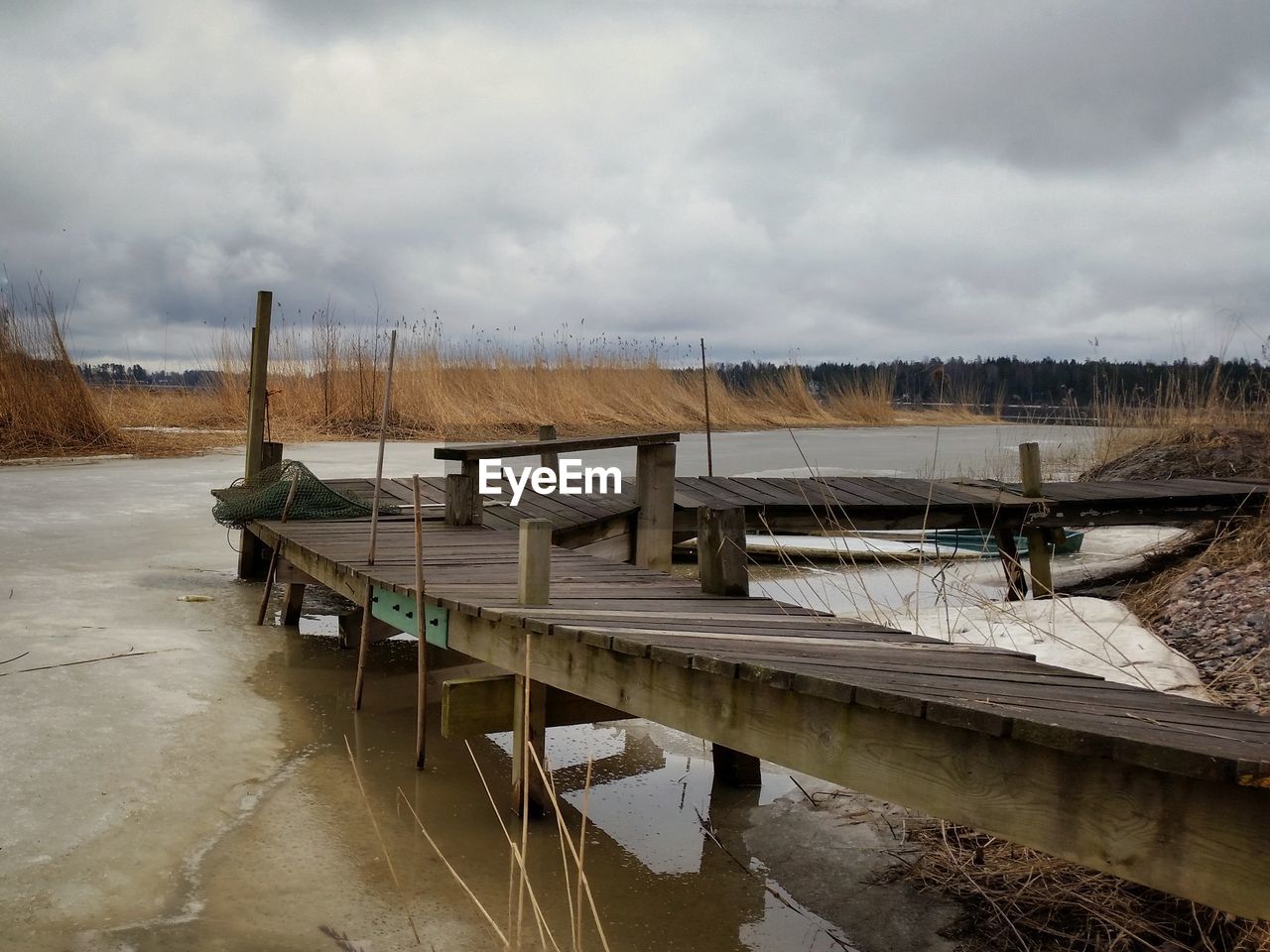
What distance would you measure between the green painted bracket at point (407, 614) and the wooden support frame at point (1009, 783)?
1.09 m

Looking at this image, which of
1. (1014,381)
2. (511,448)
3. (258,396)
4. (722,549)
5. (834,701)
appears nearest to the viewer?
(834,701)

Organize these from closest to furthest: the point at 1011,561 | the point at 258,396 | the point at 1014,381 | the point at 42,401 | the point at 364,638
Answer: the point at 364,638 < the point at 1011,561 < the point at 258,396 < the point at 42,401 < the point at 1014,381

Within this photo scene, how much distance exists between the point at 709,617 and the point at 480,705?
31.4 inches

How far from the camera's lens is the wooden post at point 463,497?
553cm

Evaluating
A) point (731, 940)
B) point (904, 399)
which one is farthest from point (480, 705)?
point (904, 399)

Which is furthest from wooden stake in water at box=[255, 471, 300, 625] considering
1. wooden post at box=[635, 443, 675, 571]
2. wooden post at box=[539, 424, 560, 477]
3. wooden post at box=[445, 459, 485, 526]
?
wooden post at box=[635, 443, 675, 571]

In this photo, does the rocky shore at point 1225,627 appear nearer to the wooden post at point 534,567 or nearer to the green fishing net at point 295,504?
the wooden post at point 534,567

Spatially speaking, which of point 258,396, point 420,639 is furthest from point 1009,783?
point 258,396

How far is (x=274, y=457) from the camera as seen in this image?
7.52 meters

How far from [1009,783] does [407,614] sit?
2.44m

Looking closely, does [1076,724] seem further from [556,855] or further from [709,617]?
[556,855]

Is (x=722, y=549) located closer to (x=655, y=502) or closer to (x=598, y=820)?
(x=598, y=820)

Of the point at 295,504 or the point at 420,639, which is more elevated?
the point at 295,504

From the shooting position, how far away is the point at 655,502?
255 inches
